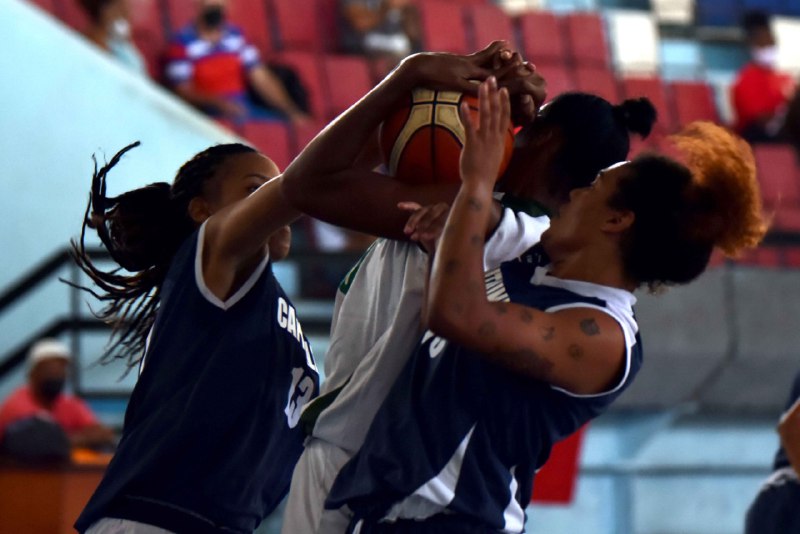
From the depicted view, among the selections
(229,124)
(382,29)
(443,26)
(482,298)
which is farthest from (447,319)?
(443,26)

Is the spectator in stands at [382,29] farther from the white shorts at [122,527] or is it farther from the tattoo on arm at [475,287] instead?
the tattoo on arm at [475,287]

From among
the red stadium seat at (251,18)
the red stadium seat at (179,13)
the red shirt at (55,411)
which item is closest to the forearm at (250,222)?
the red shirt at (55,411)

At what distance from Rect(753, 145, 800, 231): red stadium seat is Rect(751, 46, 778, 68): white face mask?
761mm

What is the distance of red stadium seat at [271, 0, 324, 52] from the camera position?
9391 mm

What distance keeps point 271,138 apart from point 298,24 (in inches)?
63.3

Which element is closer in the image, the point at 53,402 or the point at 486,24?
the point at 53,402

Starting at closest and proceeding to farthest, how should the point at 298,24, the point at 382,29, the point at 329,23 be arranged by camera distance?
1. the point at 382,29
2. the point at 298,24
3. the point at 329,23

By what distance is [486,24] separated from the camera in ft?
33.8

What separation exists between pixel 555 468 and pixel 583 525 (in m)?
1.04

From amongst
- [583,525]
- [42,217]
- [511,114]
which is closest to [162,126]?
[42,217]

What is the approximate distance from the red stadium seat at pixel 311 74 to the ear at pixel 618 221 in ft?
21.0

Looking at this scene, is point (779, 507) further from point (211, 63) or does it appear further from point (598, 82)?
point (598, 82)

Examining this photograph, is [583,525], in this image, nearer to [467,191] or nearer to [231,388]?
[231,388]

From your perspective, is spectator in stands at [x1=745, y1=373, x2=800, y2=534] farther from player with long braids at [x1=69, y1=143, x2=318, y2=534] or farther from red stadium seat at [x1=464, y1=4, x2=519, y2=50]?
red stadium seat at [x1=464, y1=4, x2=519, y2=50]
